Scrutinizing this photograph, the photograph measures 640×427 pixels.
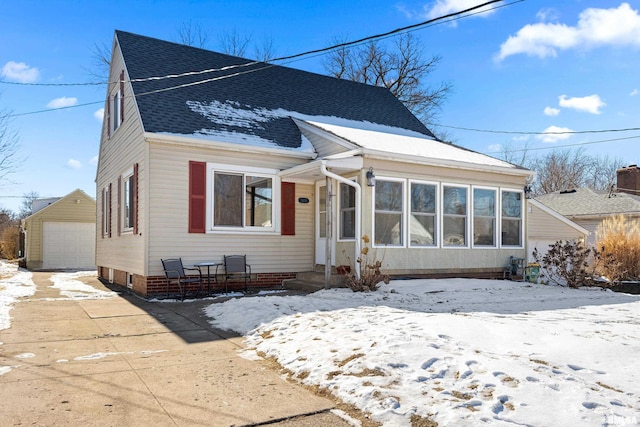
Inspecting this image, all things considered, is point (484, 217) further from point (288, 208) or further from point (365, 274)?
point (288, 208)

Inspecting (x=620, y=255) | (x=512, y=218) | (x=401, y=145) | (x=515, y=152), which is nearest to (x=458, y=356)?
(x=401, y=145)

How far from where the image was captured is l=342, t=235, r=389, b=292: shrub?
30.9 feet

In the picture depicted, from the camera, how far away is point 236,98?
1310cm

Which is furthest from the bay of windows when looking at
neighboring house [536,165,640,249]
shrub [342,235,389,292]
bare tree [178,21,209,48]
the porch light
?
bare tree [178,21,209,48]

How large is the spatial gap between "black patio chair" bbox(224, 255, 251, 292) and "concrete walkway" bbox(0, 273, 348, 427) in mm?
3242

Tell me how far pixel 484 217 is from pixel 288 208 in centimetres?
483

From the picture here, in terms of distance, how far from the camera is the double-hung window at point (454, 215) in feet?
37.9

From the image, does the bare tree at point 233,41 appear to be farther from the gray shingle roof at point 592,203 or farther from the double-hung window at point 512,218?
the double-hung window at point 512,218

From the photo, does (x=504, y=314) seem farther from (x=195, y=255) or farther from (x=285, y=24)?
(x=285, y=24)

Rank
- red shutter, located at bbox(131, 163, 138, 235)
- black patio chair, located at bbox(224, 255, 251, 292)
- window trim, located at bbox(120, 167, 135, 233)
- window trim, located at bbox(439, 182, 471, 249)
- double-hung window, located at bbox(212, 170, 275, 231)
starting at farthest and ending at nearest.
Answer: window trim, located at bbox(120, 167, 135, 233) → window trim, located at bbox(439, 182, 471, 249) → double-hung window, located at bbox(212, 170, 275, 231) → red shutter, located at bbox(131, 163, 138, 235) → black patio chair, located at bbox(224, 255, 251, 292)

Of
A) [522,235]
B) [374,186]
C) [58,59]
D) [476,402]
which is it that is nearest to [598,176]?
[522,235]

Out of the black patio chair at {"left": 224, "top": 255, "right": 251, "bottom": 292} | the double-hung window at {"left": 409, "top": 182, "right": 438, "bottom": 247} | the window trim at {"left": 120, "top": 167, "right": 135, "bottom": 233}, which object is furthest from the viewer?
the window trim at {"left": 120, "top": 167, "right": 135, "bottom": 233}

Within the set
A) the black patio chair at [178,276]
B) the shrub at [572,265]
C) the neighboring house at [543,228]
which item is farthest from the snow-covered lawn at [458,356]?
the neighboring house at [543,228]

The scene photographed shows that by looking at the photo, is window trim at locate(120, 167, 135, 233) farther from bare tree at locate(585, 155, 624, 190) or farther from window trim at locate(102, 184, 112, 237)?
bare tree at locate(585, 155, 624, 190)
